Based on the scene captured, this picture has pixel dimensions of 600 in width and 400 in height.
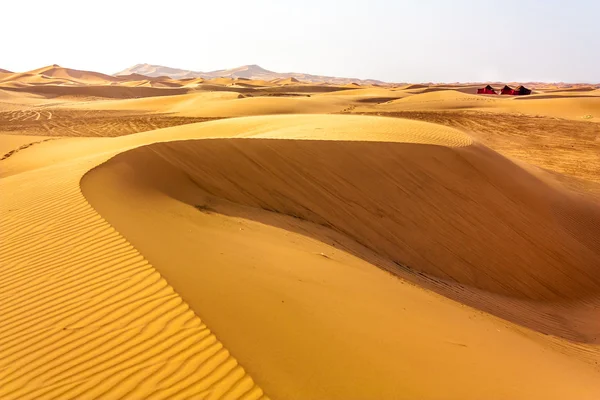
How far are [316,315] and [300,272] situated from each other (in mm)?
948

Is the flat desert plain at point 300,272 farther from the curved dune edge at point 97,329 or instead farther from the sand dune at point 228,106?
the sand dune at point 228,106

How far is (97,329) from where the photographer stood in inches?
137

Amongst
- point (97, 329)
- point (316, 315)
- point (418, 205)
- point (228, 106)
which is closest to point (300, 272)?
point (316, 315)

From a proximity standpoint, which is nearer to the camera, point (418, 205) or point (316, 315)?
point (316, 315)

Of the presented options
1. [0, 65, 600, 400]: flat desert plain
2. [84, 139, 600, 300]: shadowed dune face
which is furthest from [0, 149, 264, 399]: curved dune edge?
[84, 139, 600, 300]: shadowed dune face

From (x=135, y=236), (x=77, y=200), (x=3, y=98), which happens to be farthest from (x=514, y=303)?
(x=3, y=98)

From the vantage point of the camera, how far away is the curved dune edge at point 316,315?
316 centimetres

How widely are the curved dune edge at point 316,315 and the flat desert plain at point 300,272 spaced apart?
20 mm

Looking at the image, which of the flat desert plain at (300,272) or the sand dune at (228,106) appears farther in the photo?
the sand dune at (228,106)

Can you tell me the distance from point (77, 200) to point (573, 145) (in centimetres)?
1896

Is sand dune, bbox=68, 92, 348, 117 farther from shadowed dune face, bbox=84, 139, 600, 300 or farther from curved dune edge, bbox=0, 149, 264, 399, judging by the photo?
curved dune edge, bbox=0, 149, 264, 399

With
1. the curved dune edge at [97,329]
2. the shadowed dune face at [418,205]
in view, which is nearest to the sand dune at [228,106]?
the shadowed dune face at [418,205]

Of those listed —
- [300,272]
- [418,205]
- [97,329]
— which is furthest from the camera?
[418,205]

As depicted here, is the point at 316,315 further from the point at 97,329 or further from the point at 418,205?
the point at 418,205
